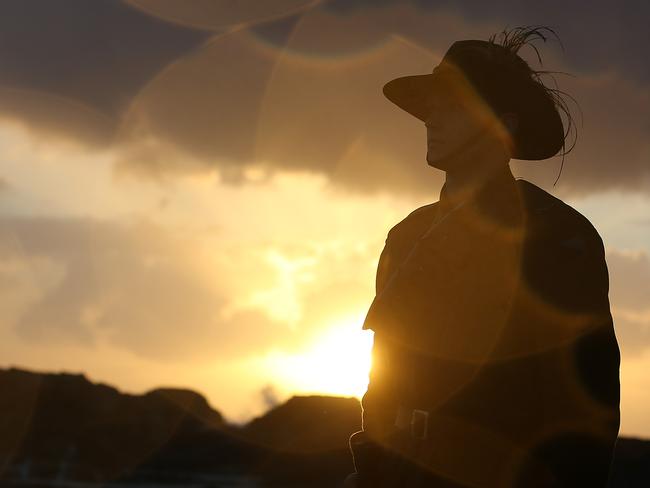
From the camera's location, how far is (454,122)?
4.50 m

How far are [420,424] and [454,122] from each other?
1378 mm

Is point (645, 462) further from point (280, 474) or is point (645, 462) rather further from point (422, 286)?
point (422, 286)

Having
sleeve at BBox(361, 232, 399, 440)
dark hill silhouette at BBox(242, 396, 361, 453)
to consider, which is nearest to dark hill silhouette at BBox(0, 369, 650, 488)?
Result: dark hill silhouette at BBox(242, 396, 361, 453)

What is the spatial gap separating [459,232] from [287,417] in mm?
12780

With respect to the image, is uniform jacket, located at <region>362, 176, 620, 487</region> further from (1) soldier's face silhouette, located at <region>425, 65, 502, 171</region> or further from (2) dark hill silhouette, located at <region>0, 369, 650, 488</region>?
(2) dark hill silhouette, located at <region>0, 369, 650, 488</region>

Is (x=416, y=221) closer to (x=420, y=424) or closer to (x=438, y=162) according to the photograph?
(x=438, y=162)

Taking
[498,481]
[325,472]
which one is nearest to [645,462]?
[325,472]

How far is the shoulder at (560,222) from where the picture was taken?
402 centimetres

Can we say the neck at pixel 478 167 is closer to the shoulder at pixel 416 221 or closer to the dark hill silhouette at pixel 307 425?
the shoulder at pixel 416 221

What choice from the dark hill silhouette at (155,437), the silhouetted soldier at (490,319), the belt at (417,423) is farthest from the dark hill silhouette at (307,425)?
the belt at (417,423)

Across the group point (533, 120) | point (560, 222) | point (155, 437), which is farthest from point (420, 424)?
point (155, 437)

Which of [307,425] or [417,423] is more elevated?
[307,425]

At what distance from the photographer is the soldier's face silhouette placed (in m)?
4.44

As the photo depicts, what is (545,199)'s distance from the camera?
14.0ft
